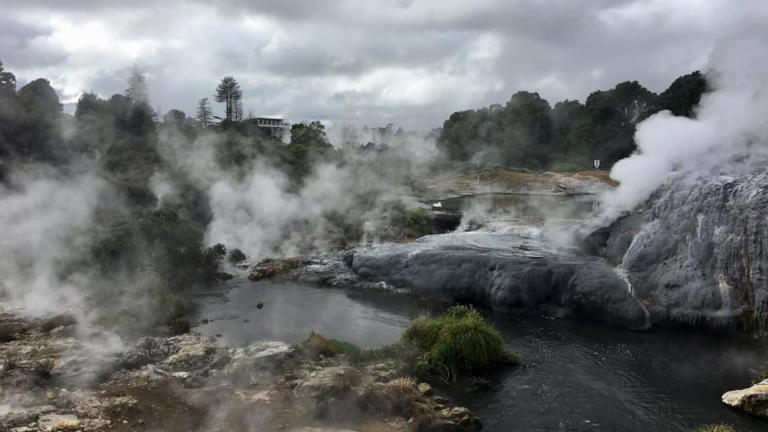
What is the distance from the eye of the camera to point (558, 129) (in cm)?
6312

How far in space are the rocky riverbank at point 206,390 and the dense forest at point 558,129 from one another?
1743 inches

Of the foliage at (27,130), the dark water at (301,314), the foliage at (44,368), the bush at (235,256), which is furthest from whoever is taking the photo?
the foliage at (27,130)

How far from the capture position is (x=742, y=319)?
17281 millimetres

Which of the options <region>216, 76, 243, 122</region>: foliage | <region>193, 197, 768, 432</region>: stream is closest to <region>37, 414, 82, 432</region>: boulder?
<region>193, 197, 768, 432</region>: stream

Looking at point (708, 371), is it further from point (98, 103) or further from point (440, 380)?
point (98, 103)

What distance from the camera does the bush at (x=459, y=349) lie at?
50.1 feet

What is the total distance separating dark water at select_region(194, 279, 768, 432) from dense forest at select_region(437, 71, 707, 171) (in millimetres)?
37671

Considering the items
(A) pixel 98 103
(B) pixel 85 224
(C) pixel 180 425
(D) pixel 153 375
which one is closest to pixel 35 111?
(A) pixel 98 103

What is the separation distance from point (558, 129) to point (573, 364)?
51234 mm

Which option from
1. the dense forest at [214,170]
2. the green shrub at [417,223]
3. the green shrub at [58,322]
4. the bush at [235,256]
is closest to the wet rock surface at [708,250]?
the green shrub at [417,223]

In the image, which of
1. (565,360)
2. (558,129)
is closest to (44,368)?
(565,360)

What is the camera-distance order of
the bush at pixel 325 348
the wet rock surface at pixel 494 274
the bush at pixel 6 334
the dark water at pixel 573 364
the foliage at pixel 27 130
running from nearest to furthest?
the dark water at pixel 573 364 → the bush at pixel 325 348 → the bush at pixel 6 334 → the wet rock surface at pixel 494 274 → the foliage at pixel 27 130

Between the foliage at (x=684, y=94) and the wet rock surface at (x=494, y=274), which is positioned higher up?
the foliage at (x=684, y=94)

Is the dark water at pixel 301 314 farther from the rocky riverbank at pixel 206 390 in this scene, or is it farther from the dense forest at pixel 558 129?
the dense forest at pixel 558 129
